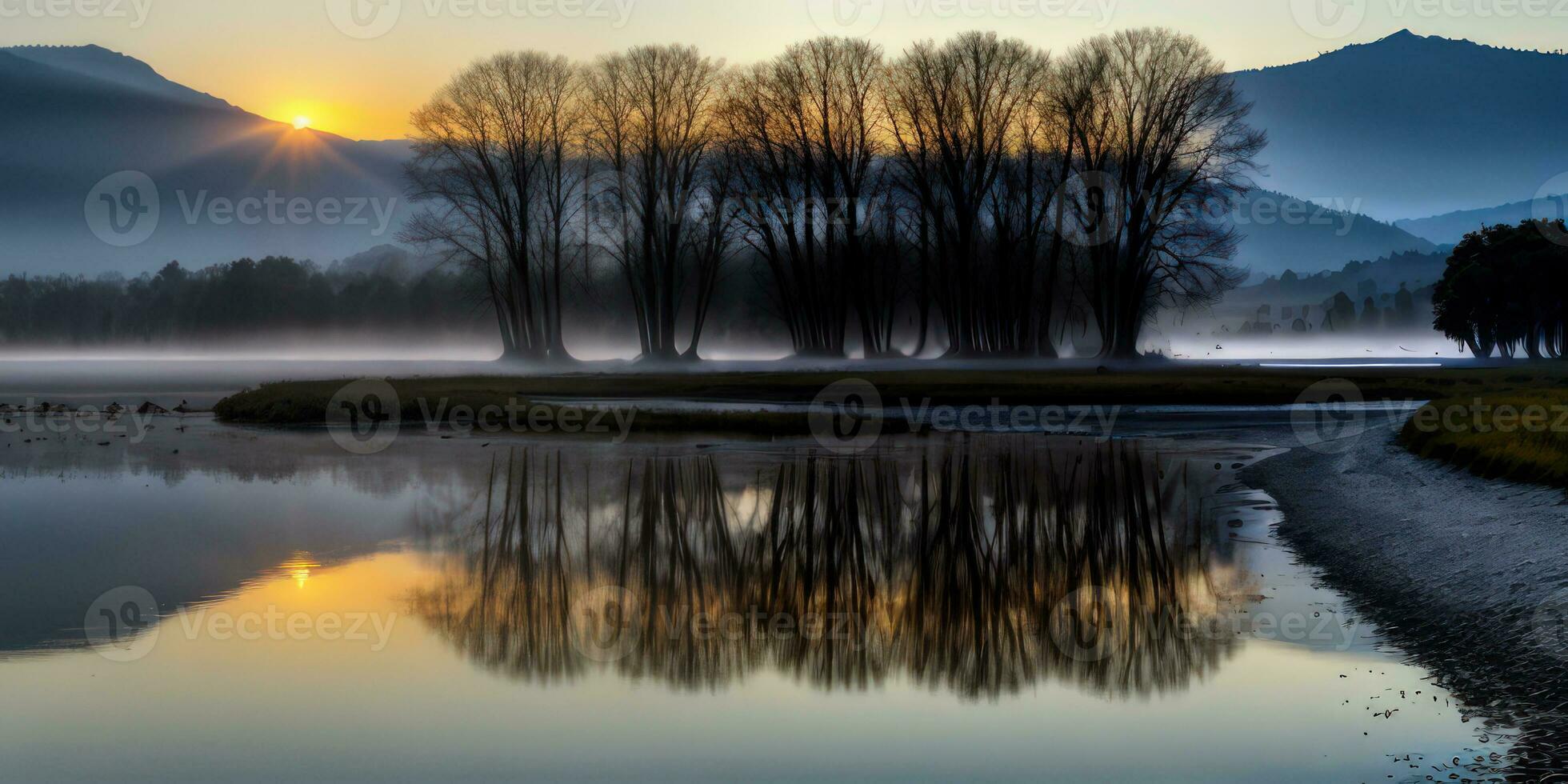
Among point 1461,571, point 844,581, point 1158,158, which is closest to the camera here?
point 1461,571

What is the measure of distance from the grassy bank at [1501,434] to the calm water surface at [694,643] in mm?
3727

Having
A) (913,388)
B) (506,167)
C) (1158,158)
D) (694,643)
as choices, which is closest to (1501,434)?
(694,643)

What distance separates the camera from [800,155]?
7056 cm

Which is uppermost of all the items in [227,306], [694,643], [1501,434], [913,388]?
[227,306]

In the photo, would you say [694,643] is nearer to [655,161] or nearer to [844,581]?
[844,581]

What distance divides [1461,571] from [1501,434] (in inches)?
357

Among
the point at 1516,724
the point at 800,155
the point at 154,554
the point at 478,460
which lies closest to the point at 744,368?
the point at 800,155

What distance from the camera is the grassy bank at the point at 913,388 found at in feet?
146

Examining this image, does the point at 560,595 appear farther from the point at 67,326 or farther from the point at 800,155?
the point at 67,326

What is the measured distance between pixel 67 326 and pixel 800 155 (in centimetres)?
11692

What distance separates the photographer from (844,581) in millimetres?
14812

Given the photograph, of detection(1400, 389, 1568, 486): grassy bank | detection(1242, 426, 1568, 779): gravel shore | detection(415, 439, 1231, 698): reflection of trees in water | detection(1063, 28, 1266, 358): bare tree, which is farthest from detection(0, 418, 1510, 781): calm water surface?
detection(1063, 28, 1266, 358): bare tree

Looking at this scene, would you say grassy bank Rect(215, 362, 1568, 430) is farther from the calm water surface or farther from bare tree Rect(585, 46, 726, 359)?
the calm water surface

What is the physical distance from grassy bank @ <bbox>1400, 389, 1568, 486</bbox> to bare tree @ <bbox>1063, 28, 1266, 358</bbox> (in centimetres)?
3638
